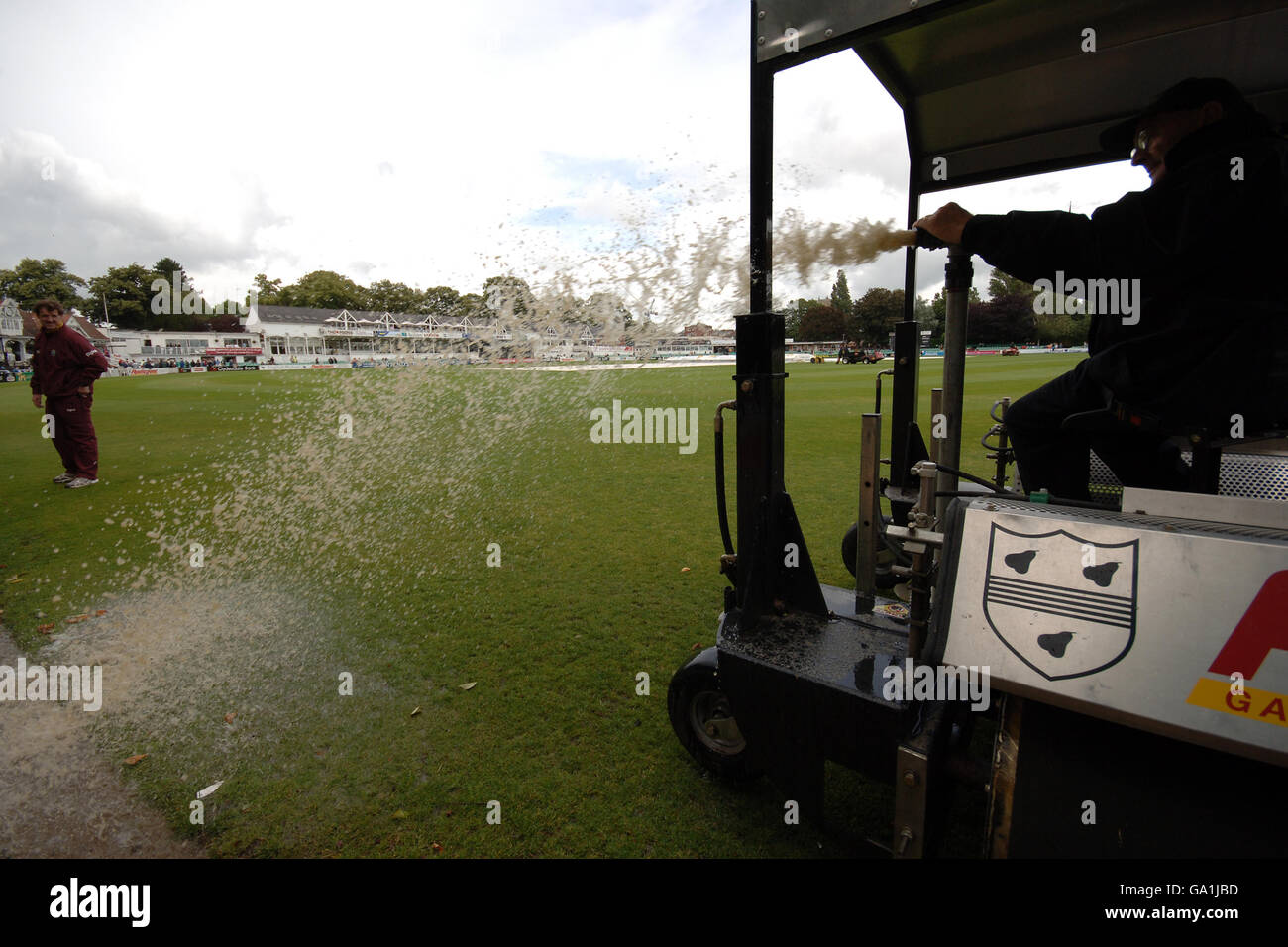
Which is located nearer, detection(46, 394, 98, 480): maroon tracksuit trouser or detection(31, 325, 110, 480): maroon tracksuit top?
detection(31, 325, 110, 480): maroon tracksuit top

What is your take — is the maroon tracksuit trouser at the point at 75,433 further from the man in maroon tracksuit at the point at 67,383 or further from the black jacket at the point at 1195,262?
the black jacket at the point at 1195,262

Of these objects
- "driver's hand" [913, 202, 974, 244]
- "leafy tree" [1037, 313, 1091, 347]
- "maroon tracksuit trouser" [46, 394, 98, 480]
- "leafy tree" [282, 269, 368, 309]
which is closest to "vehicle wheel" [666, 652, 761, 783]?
"driver's hand" [913, 202, 974, 244]

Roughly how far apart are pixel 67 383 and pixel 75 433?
737 mm

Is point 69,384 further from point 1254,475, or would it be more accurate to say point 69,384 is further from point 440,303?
point 1254,475

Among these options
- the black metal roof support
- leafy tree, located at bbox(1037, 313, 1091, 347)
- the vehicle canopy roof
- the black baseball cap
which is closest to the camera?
the black baseball cap

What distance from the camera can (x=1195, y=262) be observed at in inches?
73.9

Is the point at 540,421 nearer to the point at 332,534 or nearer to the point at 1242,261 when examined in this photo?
the point at 332,534

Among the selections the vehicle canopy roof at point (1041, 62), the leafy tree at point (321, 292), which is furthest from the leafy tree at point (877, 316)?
the leafy tree at point (321, 292)

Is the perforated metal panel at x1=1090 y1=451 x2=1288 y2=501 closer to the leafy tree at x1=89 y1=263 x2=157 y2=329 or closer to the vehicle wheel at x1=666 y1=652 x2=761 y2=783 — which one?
the vehicle wheel at x1=666 y1=652 x2=761 y2=783

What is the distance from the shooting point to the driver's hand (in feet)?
6.80

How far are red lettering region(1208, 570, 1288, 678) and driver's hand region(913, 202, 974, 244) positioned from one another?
53.5 inches

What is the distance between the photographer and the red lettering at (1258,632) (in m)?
1.22
